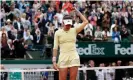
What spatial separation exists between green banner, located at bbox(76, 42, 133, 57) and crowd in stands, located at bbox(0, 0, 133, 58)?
0.40 metres

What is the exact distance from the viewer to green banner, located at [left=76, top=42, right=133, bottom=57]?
734 inches

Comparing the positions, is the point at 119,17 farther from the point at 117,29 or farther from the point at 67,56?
the point at 67,56

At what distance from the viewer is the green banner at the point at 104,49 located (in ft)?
61.2

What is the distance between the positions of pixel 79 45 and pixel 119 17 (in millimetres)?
3215

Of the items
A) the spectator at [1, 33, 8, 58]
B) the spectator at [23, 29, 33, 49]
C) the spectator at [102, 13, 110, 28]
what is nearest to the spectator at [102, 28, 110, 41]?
the spectator at [102, 13, 110, 28]

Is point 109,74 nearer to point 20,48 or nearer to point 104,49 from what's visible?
point 104,49

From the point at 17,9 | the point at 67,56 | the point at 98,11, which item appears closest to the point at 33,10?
the point at 17,9

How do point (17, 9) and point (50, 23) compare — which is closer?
point (50, 23)

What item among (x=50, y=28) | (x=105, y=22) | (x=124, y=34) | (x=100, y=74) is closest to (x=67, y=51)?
(x=100, y=74)

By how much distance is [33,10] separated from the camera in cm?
2119

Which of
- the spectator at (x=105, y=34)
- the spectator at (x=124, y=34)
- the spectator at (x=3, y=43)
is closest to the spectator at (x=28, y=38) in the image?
the spectator at (x=3, y=43)

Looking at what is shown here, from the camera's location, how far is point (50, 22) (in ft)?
66.0

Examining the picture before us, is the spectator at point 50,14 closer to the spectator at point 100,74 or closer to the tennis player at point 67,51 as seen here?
the spectator at point 100,74

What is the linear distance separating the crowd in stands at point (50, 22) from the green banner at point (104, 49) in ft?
1.30
